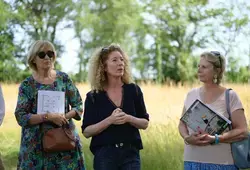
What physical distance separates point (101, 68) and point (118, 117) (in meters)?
0.49

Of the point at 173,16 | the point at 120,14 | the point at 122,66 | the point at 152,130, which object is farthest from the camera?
the point at 173,16

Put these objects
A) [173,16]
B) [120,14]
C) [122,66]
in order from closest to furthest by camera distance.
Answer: [122,66] → [120,14] → [173,16]

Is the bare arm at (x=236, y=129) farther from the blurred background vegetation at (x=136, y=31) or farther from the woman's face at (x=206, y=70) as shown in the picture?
the blurred background vegetation at (x=136, y=31)

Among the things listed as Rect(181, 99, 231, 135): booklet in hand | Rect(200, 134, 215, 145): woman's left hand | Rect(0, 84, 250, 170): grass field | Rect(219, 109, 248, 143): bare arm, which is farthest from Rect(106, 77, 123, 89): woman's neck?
Rect(0, 84, 250, 170): grass field

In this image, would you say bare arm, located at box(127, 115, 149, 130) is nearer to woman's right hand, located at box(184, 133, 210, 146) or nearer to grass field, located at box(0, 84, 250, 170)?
woman's right hand, located at box(184, 133, 210, 146)

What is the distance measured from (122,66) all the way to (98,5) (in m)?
31.7

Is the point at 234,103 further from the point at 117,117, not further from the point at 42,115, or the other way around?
the point at 42,115

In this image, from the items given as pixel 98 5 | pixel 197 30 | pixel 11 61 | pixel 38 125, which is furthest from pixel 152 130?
pixel 197 30

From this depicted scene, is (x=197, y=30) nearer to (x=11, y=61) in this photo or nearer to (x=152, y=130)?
(x=11, y=61)

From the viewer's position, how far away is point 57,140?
4445 millimetres

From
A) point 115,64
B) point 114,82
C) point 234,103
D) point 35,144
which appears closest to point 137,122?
point 114,82

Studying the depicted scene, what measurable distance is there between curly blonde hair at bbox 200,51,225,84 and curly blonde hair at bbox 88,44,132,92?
65 cm

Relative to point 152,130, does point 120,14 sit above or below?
above

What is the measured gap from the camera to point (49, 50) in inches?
182
